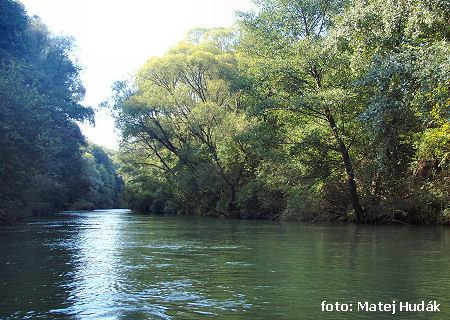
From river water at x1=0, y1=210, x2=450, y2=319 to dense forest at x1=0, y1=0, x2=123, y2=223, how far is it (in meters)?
9.85

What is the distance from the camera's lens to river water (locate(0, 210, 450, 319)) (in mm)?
5902

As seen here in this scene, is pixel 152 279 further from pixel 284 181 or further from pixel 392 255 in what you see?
pixel 284 181

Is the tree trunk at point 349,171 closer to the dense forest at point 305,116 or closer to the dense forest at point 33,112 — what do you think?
the dense forest at point 305,116

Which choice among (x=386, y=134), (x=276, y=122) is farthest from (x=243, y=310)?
(x=276, y=122)

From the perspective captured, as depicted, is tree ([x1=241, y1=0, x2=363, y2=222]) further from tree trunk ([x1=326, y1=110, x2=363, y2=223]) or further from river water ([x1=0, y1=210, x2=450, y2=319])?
river water ([x1=0, y1=210, x2=450, y2=319])

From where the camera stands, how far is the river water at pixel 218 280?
5.90 meters

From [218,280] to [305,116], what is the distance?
20.8 metres

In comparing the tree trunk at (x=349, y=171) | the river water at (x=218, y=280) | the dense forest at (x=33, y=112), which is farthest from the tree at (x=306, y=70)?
the river water at (x=218, y=280)

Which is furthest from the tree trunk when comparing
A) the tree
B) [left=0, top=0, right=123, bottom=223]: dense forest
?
[left=0, top=0, right=123, bottom=223]: dense forest

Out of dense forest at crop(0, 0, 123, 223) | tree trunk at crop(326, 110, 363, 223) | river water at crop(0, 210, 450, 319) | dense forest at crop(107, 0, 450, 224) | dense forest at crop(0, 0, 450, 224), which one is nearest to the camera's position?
river water at crop(0, 210, 450, 319)

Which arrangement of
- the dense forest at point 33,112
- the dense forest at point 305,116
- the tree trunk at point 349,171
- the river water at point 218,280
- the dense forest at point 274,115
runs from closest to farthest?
the river water at point 218,280 → the dense forest at point 305,116 → the dense forest at point 274,115 → the dense forest at point 33,112 → the tree trunk at point 349,171

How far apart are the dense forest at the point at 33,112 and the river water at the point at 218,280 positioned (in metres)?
9.85

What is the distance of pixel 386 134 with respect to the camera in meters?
18.1

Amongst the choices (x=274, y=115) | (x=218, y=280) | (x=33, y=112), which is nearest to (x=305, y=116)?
(x=274, y=115)
